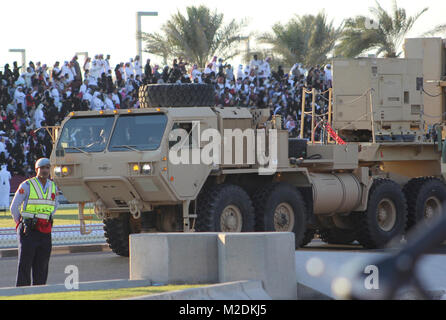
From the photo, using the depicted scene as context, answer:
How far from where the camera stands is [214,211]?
45.9ft

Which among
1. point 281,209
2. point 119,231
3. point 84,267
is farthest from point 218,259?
point 119,231

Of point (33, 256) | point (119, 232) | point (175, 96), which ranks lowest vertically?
point (119, 232)

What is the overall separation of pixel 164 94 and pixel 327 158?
11.5 feet

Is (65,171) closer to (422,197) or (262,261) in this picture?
(262,261)

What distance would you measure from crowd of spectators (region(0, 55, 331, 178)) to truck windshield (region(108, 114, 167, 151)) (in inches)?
459

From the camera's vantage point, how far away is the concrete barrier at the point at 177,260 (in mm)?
10070

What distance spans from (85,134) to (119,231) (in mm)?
1931

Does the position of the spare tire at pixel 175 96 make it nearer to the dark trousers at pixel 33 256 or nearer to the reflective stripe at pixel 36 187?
the reflective stripe at pixel 36 187

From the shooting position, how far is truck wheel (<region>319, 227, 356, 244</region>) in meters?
17.6

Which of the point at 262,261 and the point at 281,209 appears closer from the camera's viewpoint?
the point at 262,261

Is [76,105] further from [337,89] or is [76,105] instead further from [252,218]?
[252,218]

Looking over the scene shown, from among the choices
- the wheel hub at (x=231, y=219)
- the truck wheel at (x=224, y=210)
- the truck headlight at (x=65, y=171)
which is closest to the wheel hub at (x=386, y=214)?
the truck wheel at (x=224, y=210)

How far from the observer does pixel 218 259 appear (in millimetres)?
10070
